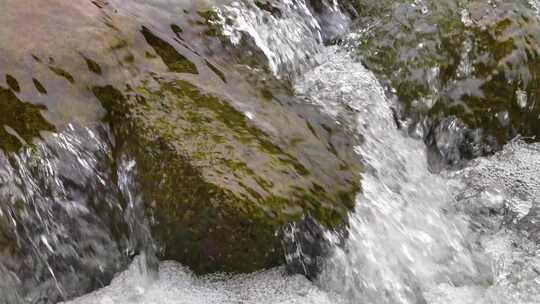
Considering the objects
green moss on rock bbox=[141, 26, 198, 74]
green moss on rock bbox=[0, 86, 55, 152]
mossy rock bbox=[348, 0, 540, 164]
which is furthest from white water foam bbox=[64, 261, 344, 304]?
mossy rock bbox=[348, 0, 540, 164]

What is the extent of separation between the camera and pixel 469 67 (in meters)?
5.26

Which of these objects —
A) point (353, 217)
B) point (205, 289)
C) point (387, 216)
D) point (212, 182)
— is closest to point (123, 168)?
point (212, 182)

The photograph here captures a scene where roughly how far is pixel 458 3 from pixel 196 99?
289cm

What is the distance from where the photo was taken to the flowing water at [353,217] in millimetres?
3471

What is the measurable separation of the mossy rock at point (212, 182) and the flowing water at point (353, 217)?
10 cm

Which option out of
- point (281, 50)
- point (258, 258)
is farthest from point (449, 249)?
point (281, 50)

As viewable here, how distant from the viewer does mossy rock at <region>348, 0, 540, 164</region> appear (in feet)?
17.0

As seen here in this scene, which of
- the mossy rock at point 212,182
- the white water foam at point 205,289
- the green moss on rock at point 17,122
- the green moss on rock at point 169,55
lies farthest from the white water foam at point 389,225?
the green moss on rock at point 17,122

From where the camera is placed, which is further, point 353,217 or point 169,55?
point 169,55

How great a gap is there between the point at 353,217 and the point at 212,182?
3.00 ft

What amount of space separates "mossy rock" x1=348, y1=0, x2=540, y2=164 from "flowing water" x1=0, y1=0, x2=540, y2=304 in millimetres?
183

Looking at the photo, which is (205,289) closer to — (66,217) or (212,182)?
(212,182)

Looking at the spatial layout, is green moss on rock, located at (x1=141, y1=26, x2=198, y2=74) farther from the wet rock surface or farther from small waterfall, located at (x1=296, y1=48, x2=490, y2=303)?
small waterfall, located at (x1=296, y1=48, x2=490, y2=303)

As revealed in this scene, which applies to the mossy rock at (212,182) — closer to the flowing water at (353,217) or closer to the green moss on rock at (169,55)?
the flowing water at (353,217)
